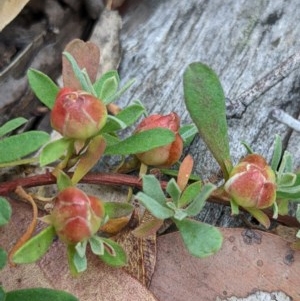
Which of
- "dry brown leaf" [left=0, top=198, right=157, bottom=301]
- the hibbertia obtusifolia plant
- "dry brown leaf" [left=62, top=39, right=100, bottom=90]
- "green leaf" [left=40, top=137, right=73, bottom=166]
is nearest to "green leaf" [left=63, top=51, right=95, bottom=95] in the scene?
the hibbertia obtusifolia plant

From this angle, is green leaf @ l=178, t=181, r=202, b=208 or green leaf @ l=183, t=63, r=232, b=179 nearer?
green leaf @ l=178, t=181, r=202, b=208

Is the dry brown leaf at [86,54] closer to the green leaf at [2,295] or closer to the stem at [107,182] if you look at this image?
the stem at [107,182]

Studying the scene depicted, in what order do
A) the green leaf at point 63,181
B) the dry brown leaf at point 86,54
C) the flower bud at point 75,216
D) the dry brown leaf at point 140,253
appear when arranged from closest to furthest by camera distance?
the flower bud at point 75,216, the green leaf at point 63,181, the dry brown leaf at point 140,253, the dry brown leaf at point 86,54

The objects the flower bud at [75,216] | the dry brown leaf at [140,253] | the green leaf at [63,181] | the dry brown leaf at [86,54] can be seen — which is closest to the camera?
the flower bud at [75,216]

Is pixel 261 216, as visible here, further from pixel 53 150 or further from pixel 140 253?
pixel 53 150

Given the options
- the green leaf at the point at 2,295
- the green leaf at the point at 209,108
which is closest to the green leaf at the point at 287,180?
the green leaf at the point at 209,108

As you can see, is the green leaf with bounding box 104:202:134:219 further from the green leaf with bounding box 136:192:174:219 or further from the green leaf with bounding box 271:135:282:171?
the green leaf with bounding box 271:135:282:171

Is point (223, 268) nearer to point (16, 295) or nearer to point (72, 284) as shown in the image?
point (72, 284)
